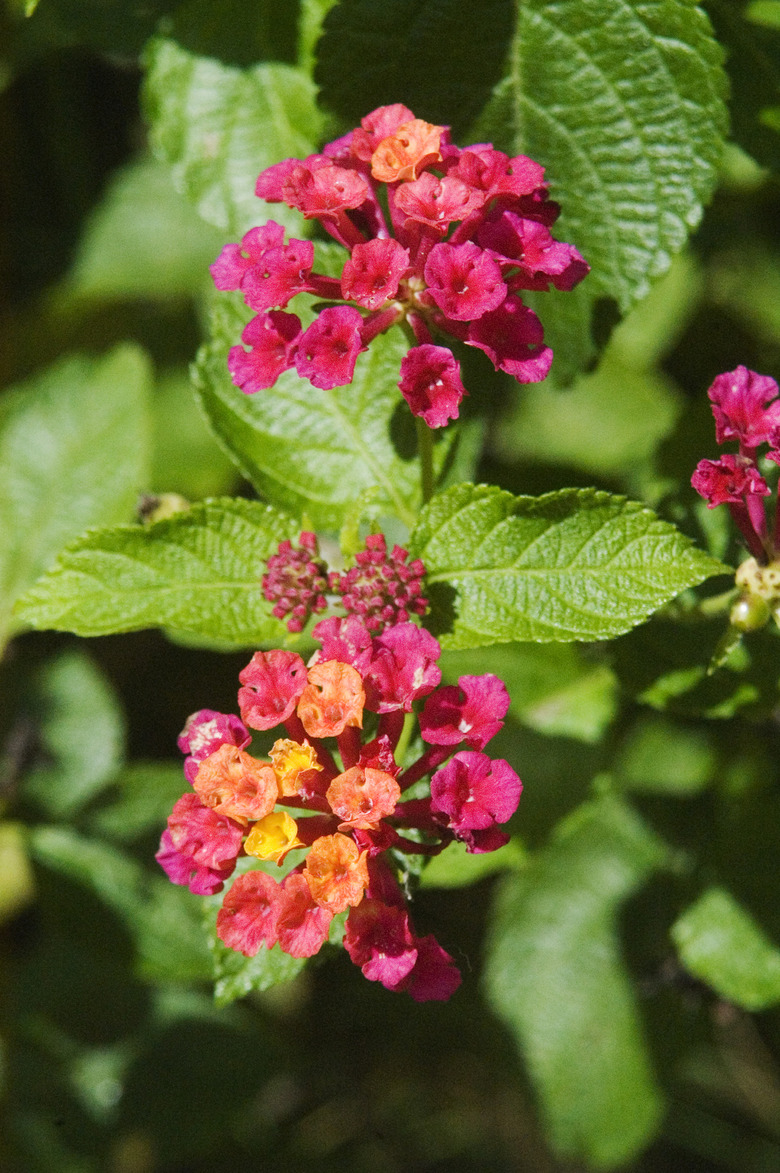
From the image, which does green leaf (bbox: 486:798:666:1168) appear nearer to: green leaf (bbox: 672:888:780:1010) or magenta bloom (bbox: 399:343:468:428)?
green leaf (bbox: 672:888:780:1010)

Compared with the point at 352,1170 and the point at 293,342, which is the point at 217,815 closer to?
the point at 293,342

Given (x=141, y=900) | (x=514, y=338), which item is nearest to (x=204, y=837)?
(x=514, y=338)

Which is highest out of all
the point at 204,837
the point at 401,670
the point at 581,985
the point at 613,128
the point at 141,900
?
the point at 613,128

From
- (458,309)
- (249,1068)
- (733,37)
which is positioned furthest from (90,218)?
(249,1068)

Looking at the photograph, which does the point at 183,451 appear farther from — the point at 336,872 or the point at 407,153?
the point at 336,872

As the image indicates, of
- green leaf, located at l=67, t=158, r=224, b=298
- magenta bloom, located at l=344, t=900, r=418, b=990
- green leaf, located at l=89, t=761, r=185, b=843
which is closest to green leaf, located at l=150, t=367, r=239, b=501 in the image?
green leaf, located at l=67, t=158, r=224, b=298

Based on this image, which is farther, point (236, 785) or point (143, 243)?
point (143, 243)

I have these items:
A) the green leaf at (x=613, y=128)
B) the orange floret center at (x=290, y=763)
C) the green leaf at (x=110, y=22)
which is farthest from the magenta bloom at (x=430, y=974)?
the green leaf at (x=110, y=22)
